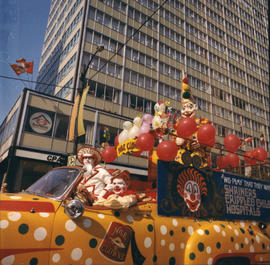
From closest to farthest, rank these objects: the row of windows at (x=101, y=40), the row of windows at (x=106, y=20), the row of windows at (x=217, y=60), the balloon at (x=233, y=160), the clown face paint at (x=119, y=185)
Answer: the clown face paint at (x=119, y=185) → the balloon at (x=233, y=160) → the row of windows at (x=101, y=40) → the row of windows at (x=106, y=20) → the row of windows at (x=217, y=60)

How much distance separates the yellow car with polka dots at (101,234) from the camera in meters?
2.14

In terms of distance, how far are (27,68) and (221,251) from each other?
22.5m

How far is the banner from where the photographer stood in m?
3.33

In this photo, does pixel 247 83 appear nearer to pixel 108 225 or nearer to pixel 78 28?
pixel 78 28

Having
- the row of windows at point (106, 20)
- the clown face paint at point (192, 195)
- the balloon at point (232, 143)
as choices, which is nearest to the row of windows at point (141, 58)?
the row of windows at point (106, 20)

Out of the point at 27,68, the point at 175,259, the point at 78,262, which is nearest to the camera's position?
the point at 78,262

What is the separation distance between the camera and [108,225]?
104 inches

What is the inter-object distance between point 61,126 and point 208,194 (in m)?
16.4

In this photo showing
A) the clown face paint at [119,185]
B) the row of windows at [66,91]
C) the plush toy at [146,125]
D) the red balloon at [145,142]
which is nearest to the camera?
the clown face paint at [119,185]

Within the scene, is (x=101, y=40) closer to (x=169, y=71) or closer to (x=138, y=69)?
(x=138, y=69)

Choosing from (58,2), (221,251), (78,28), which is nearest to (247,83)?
(78,28)

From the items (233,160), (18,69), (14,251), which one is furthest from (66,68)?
(14,251)

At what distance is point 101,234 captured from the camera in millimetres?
2547

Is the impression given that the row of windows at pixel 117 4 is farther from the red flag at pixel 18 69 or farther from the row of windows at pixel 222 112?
the row of windows at pixel 222 112
